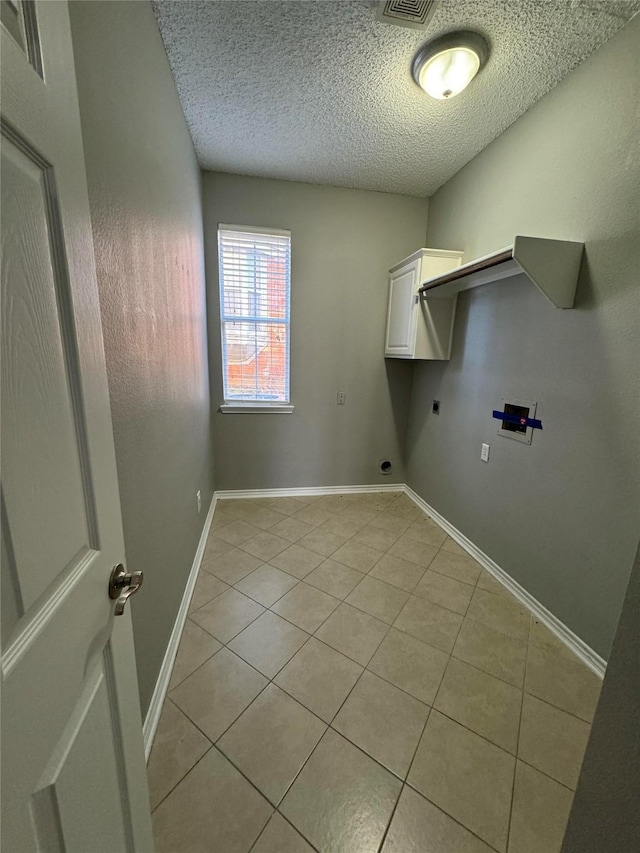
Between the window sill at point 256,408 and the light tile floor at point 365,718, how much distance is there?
1.37 metres

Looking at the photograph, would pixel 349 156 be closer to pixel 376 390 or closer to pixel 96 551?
pixel 376 390

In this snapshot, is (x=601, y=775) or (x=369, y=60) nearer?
(x=601, y=775)

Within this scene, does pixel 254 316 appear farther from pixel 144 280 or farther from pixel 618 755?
pixel 618 755

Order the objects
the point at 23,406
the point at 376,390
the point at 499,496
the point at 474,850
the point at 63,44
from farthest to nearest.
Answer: the point at 376,390, the point at 499,496, the point at 474,850, the point at 63,44, the point at 23,406

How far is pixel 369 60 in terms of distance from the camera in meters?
1.55

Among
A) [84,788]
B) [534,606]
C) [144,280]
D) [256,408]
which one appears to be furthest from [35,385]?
[256,408]

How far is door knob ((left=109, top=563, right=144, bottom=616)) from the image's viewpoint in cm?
64

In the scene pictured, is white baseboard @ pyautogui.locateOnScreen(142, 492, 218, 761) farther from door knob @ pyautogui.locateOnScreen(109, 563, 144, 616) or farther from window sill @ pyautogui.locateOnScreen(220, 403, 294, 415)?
window sill @ pyautogui.locateOnScreen(220, 403, 294, 415)

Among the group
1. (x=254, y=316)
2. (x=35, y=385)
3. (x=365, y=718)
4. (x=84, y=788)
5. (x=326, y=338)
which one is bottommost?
(x=365, y=718)

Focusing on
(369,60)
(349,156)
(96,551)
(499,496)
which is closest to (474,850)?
(96,551)

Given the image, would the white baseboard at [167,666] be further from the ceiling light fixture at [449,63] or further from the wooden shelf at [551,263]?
the ceiling light fixture at [449,63]

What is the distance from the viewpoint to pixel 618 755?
22.7 inches

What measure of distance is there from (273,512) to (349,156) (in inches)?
114

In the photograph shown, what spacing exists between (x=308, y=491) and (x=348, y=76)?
299 cm
